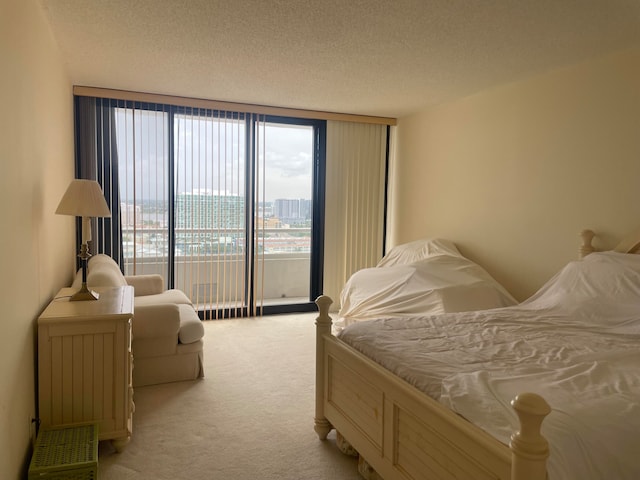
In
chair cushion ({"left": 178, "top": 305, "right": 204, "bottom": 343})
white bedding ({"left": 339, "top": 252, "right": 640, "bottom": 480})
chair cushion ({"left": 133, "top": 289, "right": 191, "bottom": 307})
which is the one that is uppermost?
white bedding ({"left": 339, "top": 252, "right": 640, "bottom": 480})

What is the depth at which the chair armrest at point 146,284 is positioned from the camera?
432 cm

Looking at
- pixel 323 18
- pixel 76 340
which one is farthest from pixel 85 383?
pixel 323 18

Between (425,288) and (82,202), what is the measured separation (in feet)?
8.73

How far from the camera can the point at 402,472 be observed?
188 cm

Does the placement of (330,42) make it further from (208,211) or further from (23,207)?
(208,211)

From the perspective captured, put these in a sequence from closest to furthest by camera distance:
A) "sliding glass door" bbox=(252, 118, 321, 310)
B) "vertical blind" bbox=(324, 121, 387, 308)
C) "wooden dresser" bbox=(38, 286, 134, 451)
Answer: "wooden dresser" bbox=(38, 286, 134, 451) → "sliding glass door" bbox=(252, 118, 321, 310) → "vertical blind" bbox=(324, 121, 387, 308)

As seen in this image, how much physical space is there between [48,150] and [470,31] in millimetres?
2766

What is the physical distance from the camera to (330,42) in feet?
10.4

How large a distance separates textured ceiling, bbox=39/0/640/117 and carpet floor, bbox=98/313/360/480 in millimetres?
2423

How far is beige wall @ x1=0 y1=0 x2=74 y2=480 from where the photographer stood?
182 cm

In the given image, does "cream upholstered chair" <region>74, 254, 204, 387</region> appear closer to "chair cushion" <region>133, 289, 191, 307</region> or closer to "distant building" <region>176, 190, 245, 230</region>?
"chair cushion" <region>133, 289, 191, 307</region>

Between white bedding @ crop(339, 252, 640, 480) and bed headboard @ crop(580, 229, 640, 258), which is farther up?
bed headboard @ crop(580, 229, 640, 258)

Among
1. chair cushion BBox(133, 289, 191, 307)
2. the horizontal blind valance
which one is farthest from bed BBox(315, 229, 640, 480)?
the horizontal blind valance

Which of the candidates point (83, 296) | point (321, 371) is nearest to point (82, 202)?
point (83, 296)
